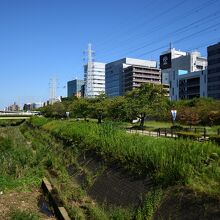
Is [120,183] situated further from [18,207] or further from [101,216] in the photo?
[18,207]

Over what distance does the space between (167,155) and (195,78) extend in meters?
123

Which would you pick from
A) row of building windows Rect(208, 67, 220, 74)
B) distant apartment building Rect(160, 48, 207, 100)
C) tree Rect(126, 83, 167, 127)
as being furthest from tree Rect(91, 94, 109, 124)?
distant apartment building Rect(160, 48, 207, 100)

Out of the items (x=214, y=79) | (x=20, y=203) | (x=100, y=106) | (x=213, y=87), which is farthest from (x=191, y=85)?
(x=20, y=203)

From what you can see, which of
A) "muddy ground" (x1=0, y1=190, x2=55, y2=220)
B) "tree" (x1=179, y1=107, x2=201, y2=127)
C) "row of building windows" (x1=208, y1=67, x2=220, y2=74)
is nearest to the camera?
"muddy ground" (x1=0, y1=190, x2=55, y2=220)

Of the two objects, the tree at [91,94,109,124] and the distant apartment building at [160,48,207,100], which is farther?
the distant apartment building at [160,48,207,100]

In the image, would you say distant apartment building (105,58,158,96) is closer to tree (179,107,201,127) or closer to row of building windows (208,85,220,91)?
row of building windows (208,85,220,91)

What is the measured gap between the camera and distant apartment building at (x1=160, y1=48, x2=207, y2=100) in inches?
5059

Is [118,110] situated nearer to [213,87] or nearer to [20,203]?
[20,203]

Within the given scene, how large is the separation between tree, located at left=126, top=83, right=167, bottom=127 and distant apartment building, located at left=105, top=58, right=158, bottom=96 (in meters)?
107

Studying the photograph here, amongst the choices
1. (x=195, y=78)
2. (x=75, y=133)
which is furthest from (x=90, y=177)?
(x=195, y=78)

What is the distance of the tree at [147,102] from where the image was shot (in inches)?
2061

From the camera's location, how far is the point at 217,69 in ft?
375

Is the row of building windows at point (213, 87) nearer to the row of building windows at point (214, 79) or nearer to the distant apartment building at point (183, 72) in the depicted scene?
the row of building windows at point (214, 79)

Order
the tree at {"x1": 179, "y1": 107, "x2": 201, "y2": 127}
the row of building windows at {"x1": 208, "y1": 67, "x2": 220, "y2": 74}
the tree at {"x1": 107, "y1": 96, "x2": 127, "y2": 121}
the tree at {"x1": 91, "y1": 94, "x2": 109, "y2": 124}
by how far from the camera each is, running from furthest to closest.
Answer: the row of building windows at {"x1": 208, "y1": 67, "x2": 220, "y2": 74}, the tree at {"x1": 91, "y1": 94, "x2": 109, "y2": 124}, the tree at {"x1": 179, "y1": 107, "x2": 201, "y2": 127}, the tree at {"x1": 107, "y1": 96, "x2": 127, "y2": 121}
